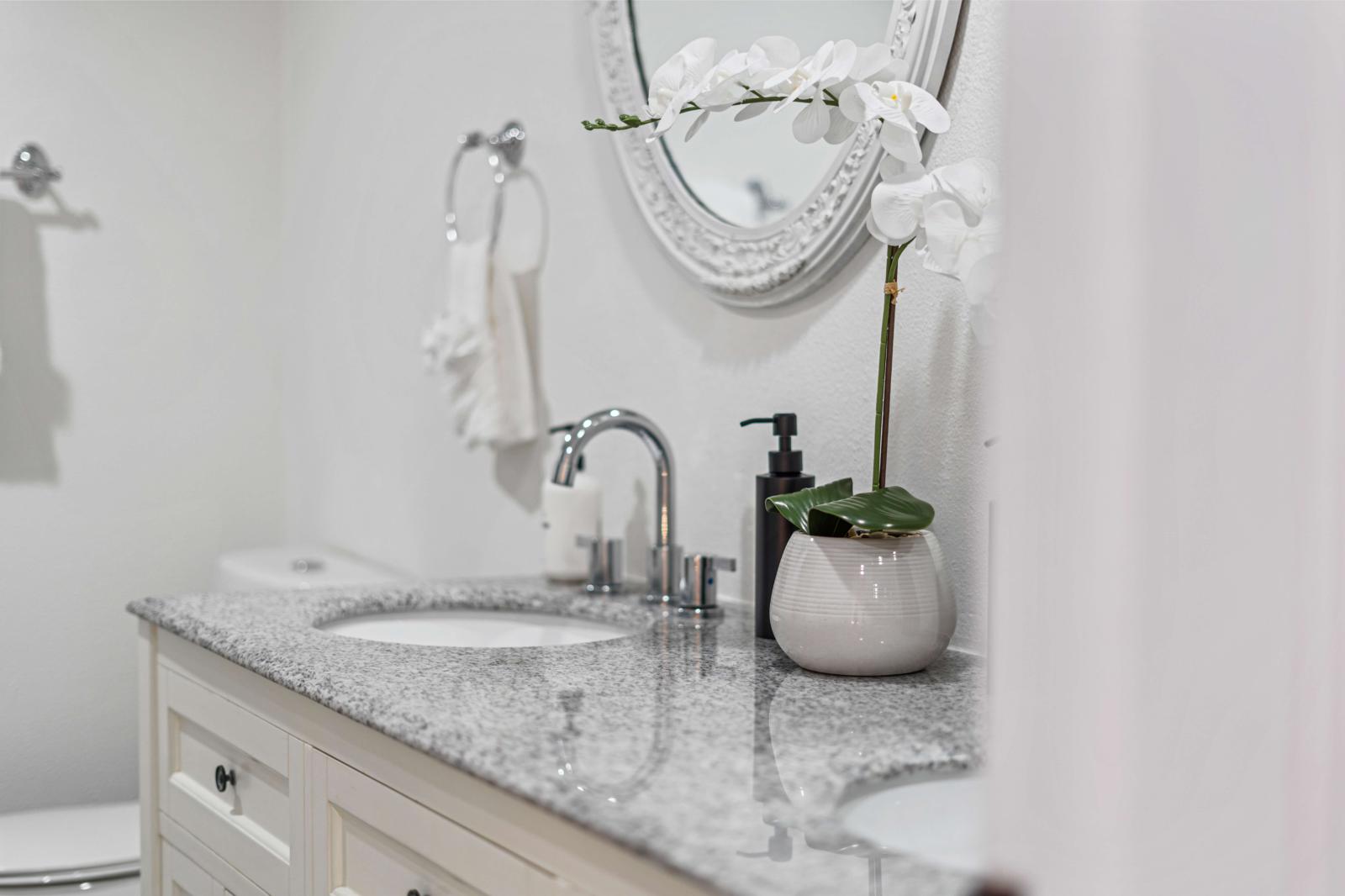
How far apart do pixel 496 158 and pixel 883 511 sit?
1001mm

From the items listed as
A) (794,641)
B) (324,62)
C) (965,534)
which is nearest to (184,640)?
(794,641)

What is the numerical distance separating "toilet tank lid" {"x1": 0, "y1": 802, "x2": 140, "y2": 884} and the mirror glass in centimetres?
122

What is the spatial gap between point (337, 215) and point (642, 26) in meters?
0.91

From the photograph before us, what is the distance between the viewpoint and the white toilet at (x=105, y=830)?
163cm

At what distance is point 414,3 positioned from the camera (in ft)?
6.18

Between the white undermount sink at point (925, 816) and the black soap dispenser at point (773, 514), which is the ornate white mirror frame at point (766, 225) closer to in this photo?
the black soap dispenser at point (773, 514)

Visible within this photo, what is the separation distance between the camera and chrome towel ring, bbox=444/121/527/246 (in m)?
1.65

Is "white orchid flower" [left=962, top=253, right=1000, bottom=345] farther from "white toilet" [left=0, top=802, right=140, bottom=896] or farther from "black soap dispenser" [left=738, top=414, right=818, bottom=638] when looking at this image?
"white toilet" [left=0, top=802, right=140, bottom=896]

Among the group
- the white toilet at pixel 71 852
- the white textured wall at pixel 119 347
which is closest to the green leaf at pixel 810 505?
the white toilet at pixel 71 852

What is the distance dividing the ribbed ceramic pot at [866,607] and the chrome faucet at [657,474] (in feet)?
1.10

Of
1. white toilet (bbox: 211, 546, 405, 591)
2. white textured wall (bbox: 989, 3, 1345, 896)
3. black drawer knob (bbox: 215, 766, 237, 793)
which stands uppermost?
white textured wall (bbox: 989, 3, 1345, 896)

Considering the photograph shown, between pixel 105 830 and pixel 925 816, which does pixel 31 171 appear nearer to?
pixel 105 830

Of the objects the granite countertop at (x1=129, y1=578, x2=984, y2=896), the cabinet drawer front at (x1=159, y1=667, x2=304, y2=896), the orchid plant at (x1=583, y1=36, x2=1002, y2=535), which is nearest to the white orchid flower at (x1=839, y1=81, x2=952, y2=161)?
the orchid plant at (x1=583, y1=36, x2=1002, y2=535)

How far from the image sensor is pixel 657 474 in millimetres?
1291
